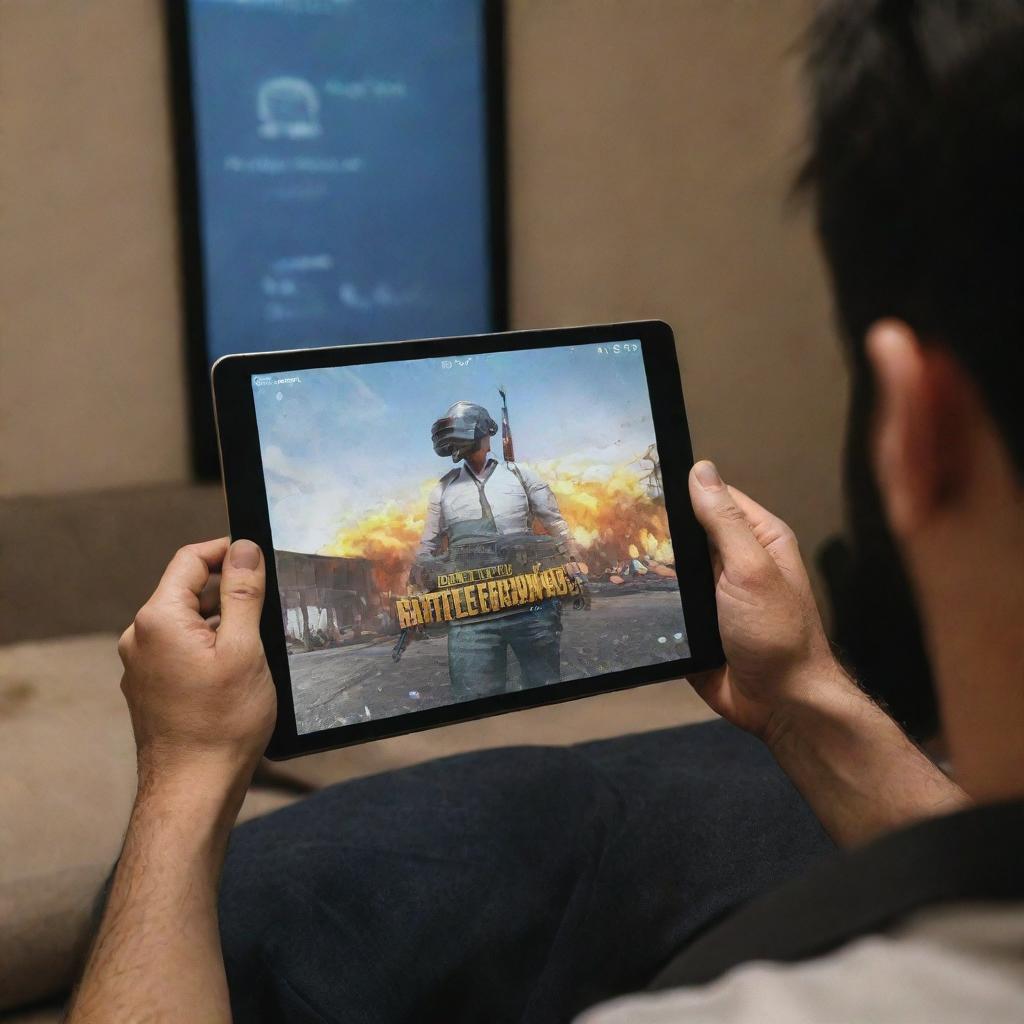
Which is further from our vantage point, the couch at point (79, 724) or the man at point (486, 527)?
the couch at point (79, 724)

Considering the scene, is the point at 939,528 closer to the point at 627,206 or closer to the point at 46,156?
the point at 46,156

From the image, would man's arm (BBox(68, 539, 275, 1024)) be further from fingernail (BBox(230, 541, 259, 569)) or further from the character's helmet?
the character's helmet

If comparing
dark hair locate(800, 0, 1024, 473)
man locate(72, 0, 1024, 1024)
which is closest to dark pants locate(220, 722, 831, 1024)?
man locate(72, 0, 1024, 1024)

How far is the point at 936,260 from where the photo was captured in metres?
0.43

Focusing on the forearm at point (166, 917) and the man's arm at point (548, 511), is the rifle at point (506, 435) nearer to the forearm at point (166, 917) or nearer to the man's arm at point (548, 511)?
the man's arm at point (548, 511)

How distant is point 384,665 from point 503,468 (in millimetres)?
219

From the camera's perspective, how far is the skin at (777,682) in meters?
0.44

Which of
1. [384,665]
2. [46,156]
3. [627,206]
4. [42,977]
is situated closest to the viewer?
[384,665]

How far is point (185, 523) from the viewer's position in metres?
1.92

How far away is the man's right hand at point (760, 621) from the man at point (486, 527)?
0.49ft

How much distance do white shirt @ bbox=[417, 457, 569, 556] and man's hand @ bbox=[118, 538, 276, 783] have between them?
171 mm

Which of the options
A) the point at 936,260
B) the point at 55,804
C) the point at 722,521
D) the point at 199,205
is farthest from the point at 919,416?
the point at 199,205

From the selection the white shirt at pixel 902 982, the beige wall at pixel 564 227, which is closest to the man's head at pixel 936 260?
the white shirt at pixel 902 982

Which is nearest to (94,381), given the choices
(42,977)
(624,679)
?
(42,977)
